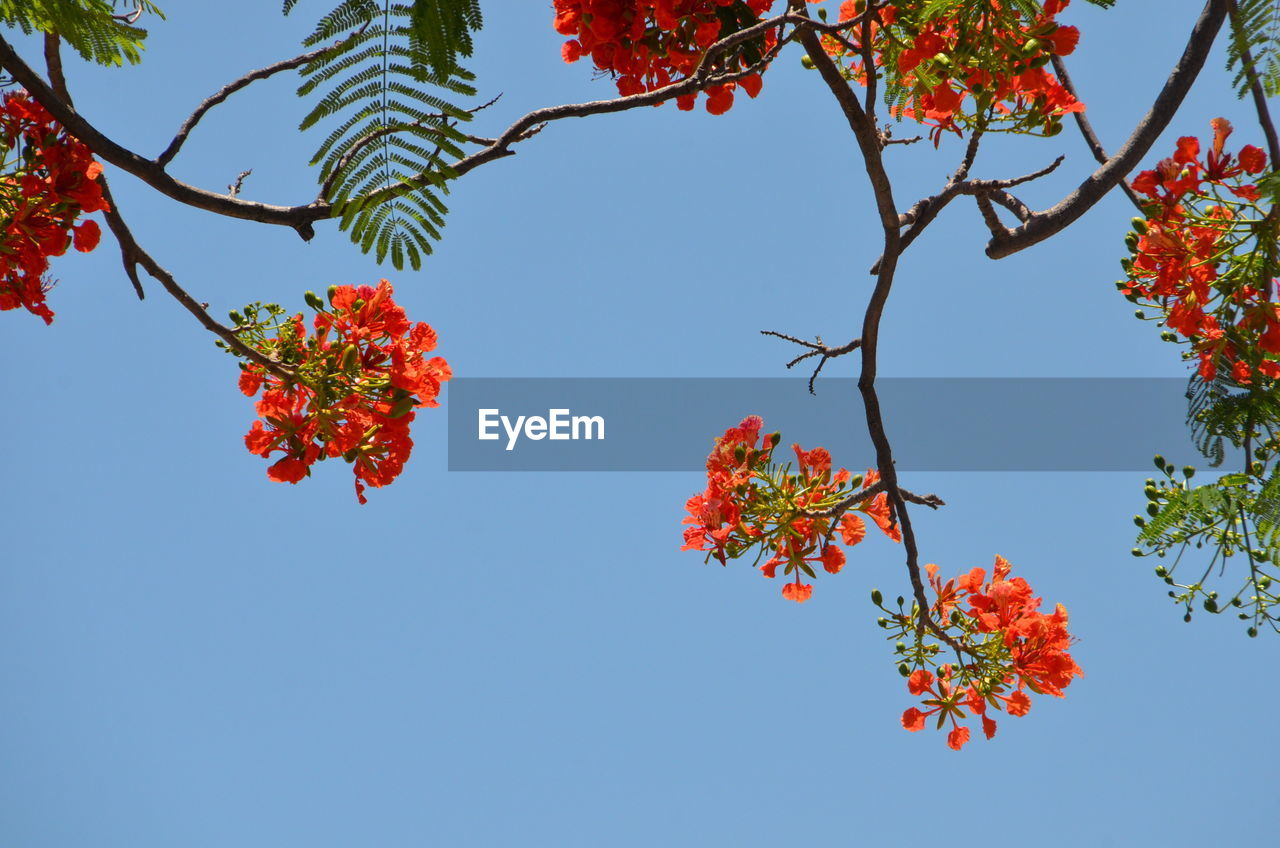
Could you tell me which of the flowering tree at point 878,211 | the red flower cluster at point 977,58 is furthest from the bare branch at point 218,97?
the red flower cluster at point 977,58

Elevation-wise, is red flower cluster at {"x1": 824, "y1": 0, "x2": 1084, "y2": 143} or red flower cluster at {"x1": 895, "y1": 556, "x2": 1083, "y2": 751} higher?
red flower cluster at {"x1": 824, "y1": 0, "x2": 1084, "y2": 143}

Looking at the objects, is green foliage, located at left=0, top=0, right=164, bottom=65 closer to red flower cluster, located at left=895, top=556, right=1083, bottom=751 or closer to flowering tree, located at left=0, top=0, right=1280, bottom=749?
flowering tree, located at left=0, top=0, right=1280, bottom=749

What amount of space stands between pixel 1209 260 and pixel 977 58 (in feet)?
2.66

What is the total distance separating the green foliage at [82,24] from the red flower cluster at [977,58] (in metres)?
2.12

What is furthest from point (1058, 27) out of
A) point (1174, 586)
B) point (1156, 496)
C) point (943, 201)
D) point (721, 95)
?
point (1174, 586)

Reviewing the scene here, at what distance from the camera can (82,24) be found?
285 centimetres

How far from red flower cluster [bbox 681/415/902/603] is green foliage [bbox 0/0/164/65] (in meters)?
2.15

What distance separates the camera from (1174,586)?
300cm

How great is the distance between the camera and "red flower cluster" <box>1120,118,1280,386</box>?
2.63 meters

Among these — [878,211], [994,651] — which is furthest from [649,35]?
[994,651]

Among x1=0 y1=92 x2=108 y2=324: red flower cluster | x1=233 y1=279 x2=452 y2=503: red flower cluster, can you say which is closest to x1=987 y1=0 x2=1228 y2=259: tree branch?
x1=233 y1=279 x2=452 y2=503: red flower cluster

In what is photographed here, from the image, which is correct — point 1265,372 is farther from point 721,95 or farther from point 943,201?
point 721,95

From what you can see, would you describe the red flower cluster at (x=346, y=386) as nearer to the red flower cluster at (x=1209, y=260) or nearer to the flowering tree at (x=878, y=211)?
the flowering tree at (x=878, y=211)

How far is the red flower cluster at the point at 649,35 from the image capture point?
292 cm
